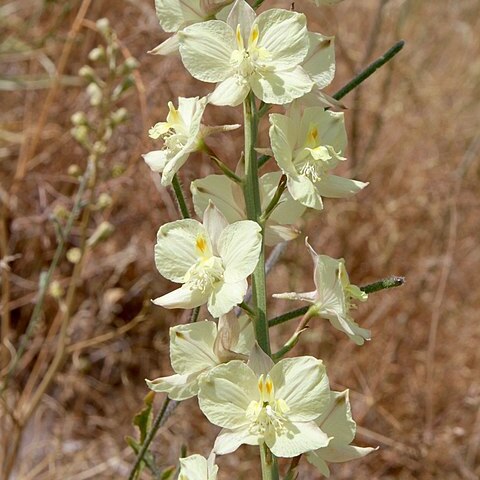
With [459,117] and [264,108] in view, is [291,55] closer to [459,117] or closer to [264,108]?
[264,108]

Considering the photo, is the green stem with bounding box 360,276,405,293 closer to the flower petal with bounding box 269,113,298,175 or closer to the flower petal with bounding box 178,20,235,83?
the flower petal with bounding box 269,113,298,175

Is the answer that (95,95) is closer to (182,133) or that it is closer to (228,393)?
(182,133)

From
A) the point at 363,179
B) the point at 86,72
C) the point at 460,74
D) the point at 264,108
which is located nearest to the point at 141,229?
the point at 363,179

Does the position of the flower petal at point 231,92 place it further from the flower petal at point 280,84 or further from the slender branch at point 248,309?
the slender branch at point 248,309

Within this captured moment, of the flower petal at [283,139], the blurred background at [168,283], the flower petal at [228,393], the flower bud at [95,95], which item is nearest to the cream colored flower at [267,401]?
the flower petal at [228,393]

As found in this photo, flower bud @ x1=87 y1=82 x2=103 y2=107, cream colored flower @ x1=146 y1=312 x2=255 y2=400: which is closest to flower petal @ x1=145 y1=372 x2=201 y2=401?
cream colored flower @ x1=146 y1=312 x2=255 y2=400

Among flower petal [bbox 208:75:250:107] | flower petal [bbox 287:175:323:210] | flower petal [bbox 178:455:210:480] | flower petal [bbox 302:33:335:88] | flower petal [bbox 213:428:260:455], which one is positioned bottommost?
flower petal [bbox 178:455:210:480]
